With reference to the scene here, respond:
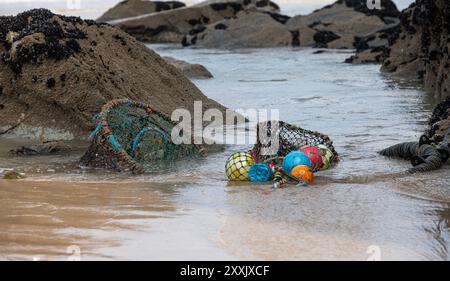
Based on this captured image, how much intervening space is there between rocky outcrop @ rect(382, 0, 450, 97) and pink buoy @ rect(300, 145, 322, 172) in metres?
5.55

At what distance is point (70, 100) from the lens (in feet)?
31.9

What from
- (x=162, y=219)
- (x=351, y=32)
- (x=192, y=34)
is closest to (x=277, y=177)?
(x=162, y=219)

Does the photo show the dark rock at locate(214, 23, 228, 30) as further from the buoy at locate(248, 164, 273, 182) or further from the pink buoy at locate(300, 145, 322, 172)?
the buoy at locate(248, 164, 273, 182)

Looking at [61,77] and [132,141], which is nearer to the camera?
[132,141]

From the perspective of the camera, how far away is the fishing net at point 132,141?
816 centimetres

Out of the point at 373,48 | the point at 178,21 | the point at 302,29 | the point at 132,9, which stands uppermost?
the point at 132,9

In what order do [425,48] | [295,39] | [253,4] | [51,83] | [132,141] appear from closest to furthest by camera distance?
1. [132,141]
2. [51,83]
3. [425,48]
4. [295,39]
5. [253,4]

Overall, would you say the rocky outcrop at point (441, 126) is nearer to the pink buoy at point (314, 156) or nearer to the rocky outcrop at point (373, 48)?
the pink buoy at point (314, 156)

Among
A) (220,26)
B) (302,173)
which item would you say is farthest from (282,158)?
(220,26)

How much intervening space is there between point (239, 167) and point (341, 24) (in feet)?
71.7

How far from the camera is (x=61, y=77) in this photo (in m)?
9.81

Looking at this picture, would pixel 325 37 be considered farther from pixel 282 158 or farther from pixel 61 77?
pixel 282 158

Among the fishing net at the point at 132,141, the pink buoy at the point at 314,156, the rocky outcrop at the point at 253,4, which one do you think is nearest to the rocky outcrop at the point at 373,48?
the fishing net at the point at 132,141
